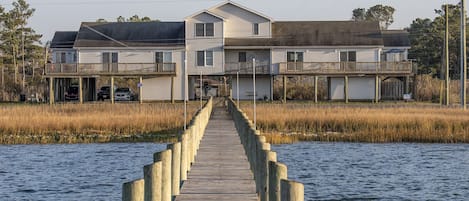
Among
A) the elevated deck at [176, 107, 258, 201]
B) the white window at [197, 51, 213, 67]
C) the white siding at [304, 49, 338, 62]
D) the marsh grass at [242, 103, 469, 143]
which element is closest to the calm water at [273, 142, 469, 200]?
the marsh grass at [242, 103, 469, 143]

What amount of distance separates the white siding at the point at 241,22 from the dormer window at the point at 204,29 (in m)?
1.76

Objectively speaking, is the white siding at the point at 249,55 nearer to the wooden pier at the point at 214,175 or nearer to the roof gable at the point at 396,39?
the roof gable at the point at 396,39

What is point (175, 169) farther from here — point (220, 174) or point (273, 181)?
point (273, 181)

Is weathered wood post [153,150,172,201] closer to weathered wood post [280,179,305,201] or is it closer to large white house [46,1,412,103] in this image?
weathered wood post [280,179,305,201]

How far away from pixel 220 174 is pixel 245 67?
50293mm

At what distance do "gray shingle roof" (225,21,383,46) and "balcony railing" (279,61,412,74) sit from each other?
245 centimetres

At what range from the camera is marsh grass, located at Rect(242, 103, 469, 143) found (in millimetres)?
38281

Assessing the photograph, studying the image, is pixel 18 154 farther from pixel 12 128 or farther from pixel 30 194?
pixel 30 194

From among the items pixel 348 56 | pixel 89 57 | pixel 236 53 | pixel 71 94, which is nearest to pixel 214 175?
pixel 348 56

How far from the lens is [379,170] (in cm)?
2988

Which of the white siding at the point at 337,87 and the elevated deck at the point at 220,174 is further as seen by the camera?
the white siding at the point at 337,87

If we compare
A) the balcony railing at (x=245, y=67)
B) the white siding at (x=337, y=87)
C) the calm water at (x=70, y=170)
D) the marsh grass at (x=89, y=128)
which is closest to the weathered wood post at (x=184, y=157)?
the calm water at (x=70, y=170)

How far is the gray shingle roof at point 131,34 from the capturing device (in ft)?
236

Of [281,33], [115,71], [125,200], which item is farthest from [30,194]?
[281,33]
